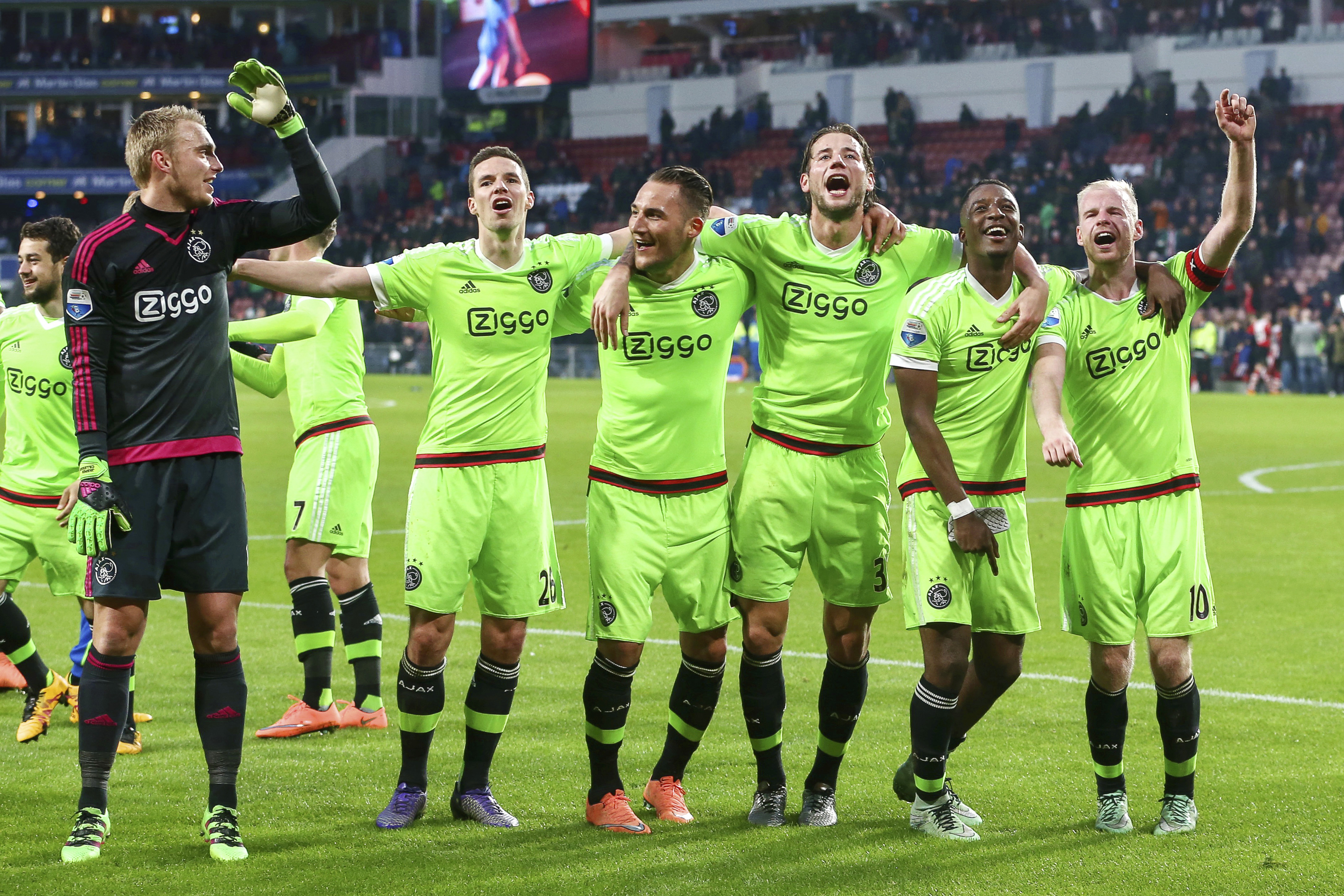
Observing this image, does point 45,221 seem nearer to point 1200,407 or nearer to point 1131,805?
point 1131,805

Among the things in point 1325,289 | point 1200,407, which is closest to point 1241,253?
point 1325,289

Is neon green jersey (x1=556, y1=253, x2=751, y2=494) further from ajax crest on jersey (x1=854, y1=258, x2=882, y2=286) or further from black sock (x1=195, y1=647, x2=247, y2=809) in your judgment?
black sock (x1=195, y1=647, x2=247, y2=809)

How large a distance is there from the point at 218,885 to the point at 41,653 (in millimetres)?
4548

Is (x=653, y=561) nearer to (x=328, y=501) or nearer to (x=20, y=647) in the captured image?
(x=328, y=501)

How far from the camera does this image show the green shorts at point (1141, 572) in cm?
507

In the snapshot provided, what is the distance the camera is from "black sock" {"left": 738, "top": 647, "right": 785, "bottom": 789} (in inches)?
211

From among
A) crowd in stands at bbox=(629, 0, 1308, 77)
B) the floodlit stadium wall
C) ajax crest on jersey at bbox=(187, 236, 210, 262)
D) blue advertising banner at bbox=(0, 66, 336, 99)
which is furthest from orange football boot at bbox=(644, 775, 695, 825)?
blue advertising banner at bbox=(0, 66, 336, 99)

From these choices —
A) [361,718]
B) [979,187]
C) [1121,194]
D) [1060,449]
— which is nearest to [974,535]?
[1060,449]

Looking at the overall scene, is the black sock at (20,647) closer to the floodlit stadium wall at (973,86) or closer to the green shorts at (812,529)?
the green shorts at (812,529)

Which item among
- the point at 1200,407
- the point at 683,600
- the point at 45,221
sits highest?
the point at 45,221

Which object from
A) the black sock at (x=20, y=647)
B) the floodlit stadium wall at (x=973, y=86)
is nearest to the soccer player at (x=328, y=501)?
the black sock at (x=20, y=647)

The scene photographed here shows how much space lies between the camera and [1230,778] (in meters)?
5.79

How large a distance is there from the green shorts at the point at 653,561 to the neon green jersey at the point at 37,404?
284 centimetres

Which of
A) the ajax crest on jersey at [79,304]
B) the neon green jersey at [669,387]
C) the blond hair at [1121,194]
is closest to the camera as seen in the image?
the ajax crest on jersey at [79,304]
